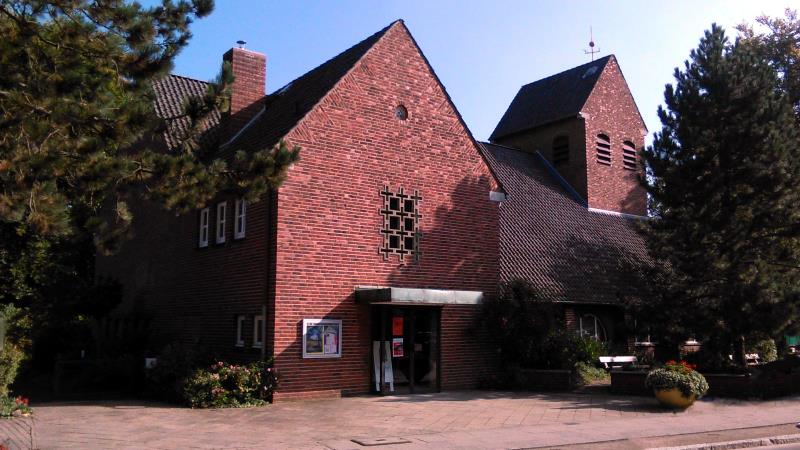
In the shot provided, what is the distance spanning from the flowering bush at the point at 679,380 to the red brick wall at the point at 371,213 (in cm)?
503

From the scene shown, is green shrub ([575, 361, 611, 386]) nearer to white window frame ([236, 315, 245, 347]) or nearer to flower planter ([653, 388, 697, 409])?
flower planter ([653, 388, 697, 409])

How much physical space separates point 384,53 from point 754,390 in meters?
12.0

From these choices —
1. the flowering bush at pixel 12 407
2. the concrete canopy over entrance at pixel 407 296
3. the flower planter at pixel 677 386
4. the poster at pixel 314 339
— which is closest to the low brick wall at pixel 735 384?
the flower planter at pixel 677 386

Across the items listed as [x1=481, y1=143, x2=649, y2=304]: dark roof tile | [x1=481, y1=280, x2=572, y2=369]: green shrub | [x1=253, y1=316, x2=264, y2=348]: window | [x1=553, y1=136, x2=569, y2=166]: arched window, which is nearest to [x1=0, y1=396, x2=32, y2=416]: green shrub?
[x1=253, y1=316, x2=264, y2=348]: window

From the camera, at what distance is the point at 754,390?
16422 mm

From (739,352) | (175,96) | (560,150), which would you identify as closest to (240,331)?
(175,96)

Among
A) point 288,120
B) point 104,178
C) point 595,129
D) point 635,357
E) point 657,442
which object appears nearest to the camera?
point 104,178

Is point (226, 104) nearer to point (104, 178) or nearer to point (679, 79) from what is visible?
point (104, 178)

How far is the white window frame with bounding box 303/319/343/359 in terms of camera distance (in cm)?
1585

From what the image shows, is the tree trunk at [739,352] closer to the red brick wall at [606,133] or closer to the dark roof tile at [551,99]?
the red brick wall at [606,133]

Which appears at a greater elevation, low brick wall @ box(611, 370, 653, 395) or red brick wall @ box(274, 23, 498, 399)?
red brick wall @ box(274, 23, 498, 399)

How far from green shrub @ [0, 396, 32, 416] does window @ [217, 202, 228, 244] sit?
6820mm

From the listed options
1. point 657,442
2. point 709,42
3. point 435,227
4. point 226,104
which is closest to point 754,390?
point 657,442

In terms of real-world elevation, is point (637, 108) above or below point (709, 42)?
above
